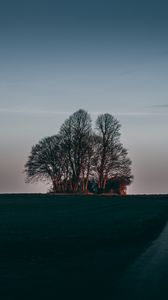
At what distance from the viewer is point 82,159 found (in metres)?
86.9

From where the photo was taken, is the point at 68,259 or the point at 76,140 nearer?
the point at 68,259

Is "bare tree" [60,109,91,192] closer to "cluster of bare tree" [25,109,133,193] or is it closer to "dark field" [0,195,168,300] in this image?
"cluster of bare tree" [25,109,133,193]

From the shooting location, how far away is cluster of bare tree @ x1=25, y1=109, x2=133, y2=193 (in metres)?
86.4

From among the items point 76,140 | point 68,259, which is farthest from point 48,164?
point 68,259

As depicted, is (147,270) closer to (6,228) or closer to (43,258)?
(43,258)

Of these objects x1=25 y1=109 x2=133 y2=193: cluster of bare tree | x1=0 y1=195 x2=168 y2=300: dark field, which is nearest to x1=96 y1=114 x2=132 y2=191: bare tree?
x1=25 y1=109 x2=133 y2=193: cluster of bare tree

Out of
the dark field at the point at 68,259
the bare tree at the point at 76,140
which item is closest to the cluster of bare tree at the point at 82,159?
the bare tree at the point at 76,140

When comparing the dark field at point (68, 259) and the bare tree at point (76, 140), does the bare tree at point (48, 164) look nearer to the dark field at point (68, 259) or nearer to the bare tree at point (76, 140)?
the bare tree at point (76, 140)

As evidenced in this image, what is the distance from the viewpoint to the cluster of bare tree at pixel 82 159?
86438 millimetres

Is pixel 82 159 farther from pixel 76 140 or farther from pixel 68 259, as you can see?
pixel 68 259

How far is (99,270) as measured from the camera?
12.7 metres

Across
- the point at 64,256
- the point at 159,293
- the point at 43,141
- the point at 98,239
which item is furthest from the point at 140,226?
the point at 43,141

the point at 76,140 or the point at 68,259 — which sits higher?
the point at 76,140

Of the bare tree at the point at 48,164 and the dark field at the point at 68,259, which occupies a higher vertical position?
the bare tree at the point at 48,164
